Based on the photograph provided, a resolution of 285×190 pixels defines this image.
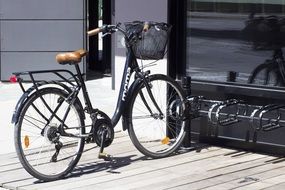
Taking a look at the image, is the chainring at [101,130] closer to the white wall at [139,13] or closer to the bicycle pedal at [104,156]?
the bicycle pedal at [104,156]

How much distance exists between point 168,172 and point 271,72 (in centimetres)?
138

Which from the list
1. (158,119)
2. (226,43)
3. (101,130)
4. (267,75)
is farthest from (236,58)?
(101,130)

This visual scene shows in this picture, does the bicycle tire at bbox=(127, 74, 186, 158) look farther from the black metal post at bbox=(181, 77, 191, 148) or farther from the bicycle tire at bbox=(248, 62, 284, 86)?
the bicycle tire at bbox=(248, 62, 284, 86)

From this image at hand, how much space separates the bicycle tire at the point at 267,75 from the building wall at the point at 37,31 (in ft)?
18.0

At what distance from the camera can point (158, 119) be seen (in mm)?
6566

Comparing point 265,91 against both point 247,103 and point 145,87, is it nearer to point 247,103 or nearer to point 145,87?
point 247,103

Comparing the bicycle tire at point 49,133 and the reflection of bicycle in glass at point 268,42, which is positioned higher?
the reflection of bicycle in glass at point 268,42

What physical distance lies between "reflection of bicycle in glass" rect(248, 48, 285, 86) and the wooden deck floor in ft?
2.25

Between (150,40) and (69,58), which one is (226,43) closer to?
(150,40)

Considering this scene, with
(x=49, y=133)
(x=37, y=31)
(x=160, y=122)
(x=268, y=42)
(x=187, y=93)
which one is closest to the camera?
(x=49, y=133)

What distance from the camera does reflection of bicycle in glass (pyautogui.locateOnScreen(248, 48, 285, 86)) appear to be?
6266mm

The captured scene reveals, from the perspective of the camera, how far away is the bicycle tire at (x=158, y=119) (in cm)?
623

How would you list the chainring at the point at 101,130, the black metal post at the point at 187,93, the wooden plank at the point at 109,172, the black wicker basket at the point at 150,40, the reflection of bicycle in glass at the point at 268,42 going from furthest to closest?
the black metal post at the point at 187,93 < the reflection of bicycle in glass at the point at 268,42 < the black wicker basket at the point at 150,40 < the chainring at the point at 101,130 < the wooden plank at the point at 109,172

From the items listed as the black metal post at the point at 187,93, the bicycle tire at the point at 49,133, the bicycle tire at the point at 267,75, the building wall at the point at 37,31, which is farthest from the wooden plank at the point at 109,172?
the building wall at the point at 37,31
